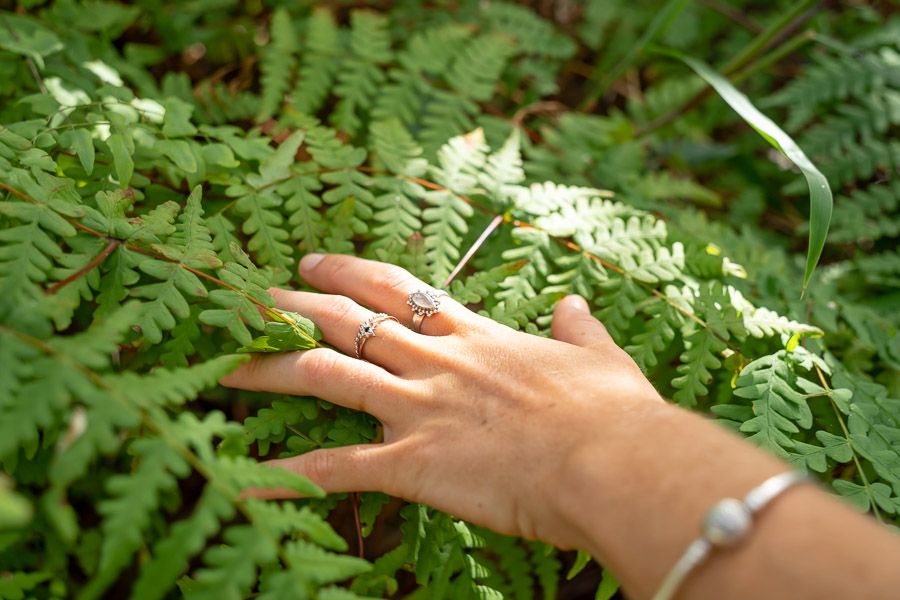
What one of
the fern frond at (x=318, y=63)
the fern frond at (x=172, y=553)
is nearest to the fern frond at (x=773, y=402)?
the fern frond at (x=172, y=553)

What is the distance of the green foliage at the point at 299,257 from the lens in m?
1.22

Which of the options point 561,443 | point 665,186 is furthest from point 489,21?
point 561,443

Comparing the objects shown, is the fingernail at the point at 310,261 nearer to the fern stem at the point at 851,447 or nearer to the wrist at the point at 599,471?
the wrist at the point at 599,471

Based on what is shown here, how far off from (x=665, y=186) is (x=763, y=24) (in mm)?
1478

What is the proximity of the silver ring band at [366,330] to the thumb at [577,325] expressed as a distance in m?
0.46

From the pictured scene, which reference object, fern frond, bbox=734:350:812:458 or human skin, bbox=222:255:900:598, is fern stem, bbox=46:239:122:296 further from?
fern frond, bbox=734:350:812:458

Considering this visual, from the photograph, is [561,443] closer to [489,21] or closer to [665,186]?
[665,186]

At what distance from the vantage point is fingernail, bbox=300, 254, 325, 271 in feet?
6.38

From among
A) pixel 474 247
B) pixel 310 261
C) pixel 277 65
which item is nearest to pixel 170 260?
pixel 310 261

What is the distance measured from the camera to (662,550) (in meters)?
1.16

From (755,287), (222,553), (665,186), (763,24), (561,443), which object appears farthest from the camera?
(763,24)

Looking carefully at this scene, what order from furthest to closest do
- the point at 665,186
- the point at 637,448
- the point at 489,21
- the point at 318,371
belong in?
1. the point at 489,21
2. the point at 665,186
3. the point at 318,371
4. the point at 637,448

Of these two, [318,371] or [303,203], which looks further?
[303,203]

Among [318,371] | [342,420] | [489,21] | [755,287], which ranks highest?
[489,21]
